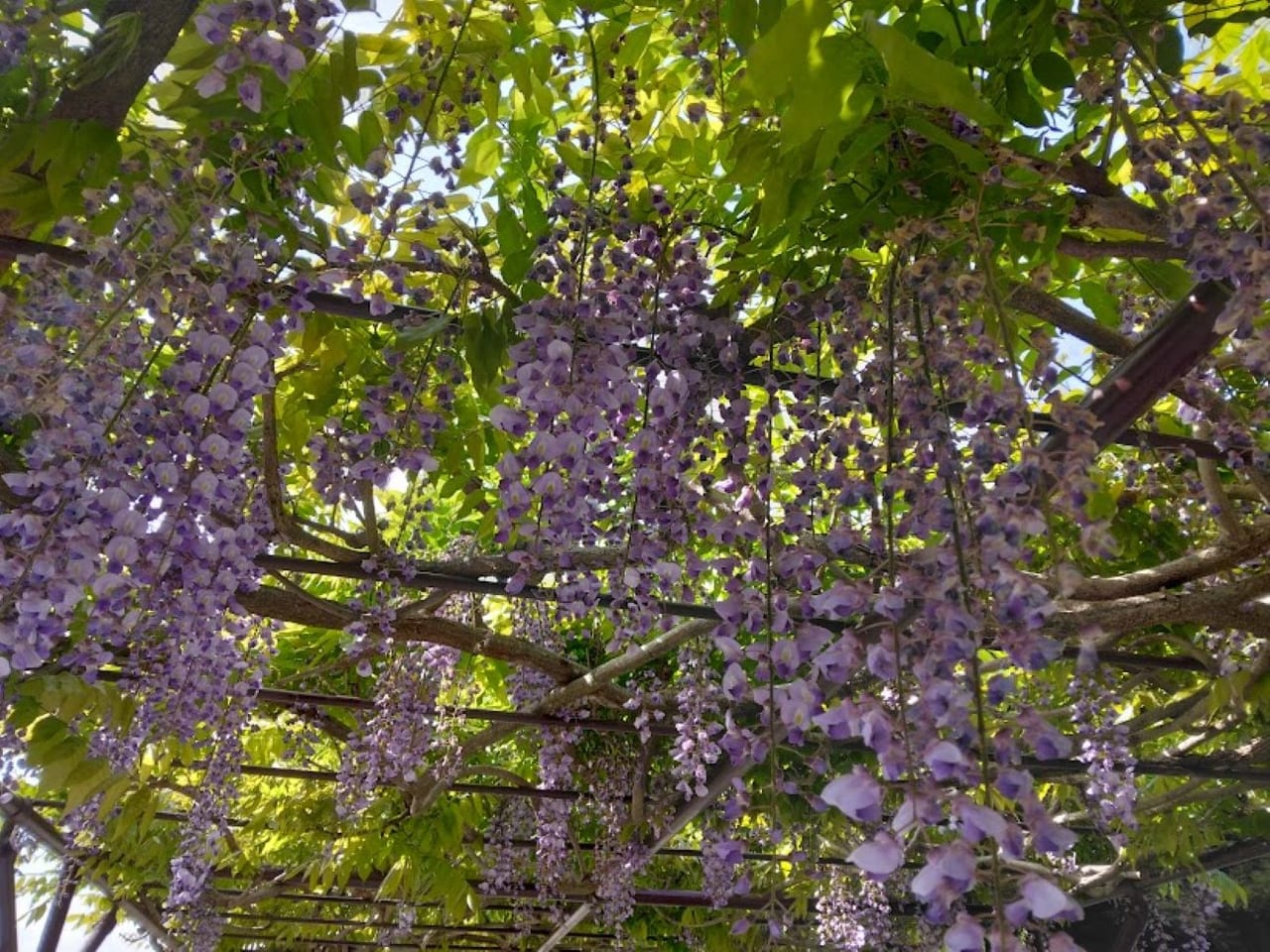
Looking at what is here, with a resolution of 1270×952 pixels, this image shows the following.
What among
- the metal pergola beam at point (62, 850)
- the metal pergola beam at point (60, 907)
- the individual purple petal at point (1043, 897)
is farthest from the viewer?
the metal pergola beam at point (60, 907)

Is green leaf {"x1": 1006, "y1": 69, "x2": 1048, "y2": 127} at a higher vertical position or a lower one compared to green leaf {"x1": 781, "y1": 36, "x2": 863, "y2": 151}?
higher

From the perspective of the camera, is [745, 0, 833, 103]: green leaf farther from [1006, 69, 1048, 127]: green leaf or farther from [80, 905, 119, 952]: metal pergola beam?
[80, 905, 119, 952]: metal pergola beam

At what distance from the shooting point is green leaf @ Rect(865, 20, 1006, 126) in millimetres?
1053

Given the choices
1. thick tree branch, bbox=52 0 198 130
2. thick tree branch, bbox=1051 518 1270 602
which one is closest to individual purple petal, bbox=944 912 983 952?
thick tree branch, bbox=52 0 198 130

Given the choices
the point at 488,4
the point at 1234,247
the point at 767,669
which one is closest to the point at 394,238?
the point at 488,4

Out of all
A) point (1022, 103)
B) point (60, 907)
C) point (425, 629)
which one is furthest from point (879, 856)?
point (60, 907)

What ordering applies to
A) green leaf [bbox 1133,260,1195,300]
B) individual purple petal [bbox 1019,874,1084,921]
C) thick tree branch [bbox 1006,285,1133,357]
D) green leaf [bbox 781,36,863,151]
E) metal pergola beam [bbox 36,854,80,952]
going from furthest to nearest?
metal pergola beam [bbox 36,854,80,952], thick tree branch [bbox 1006,285,1133,357], green leaf [bbox 1133,260,1195,300], green leaf [bbox 781,36,863,151], individual purple petal [bbox 1019,874,1084,921]

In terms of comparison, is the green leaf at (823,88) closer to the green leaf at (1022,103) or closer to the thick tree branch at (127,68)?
the green leaf at (1022,103)

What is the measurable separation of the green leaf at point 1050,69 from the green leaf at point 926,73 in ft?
1.86

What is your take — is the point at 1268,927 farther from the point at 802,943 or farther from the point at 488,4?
the point at 488,4

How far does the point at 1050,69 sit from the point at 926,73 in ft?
2.12

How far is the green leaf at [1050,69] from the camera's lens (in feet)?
5.22

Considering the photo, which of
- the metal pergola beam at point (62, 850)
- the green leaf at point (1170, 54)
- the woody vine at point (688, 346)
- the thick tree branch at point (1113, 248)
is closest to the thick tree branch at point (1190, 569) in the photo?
the woody vine at point (688, 346)

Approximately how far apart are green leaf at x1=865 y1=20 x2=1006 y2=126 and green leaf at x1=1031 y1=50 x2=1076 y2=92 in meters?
0.57
